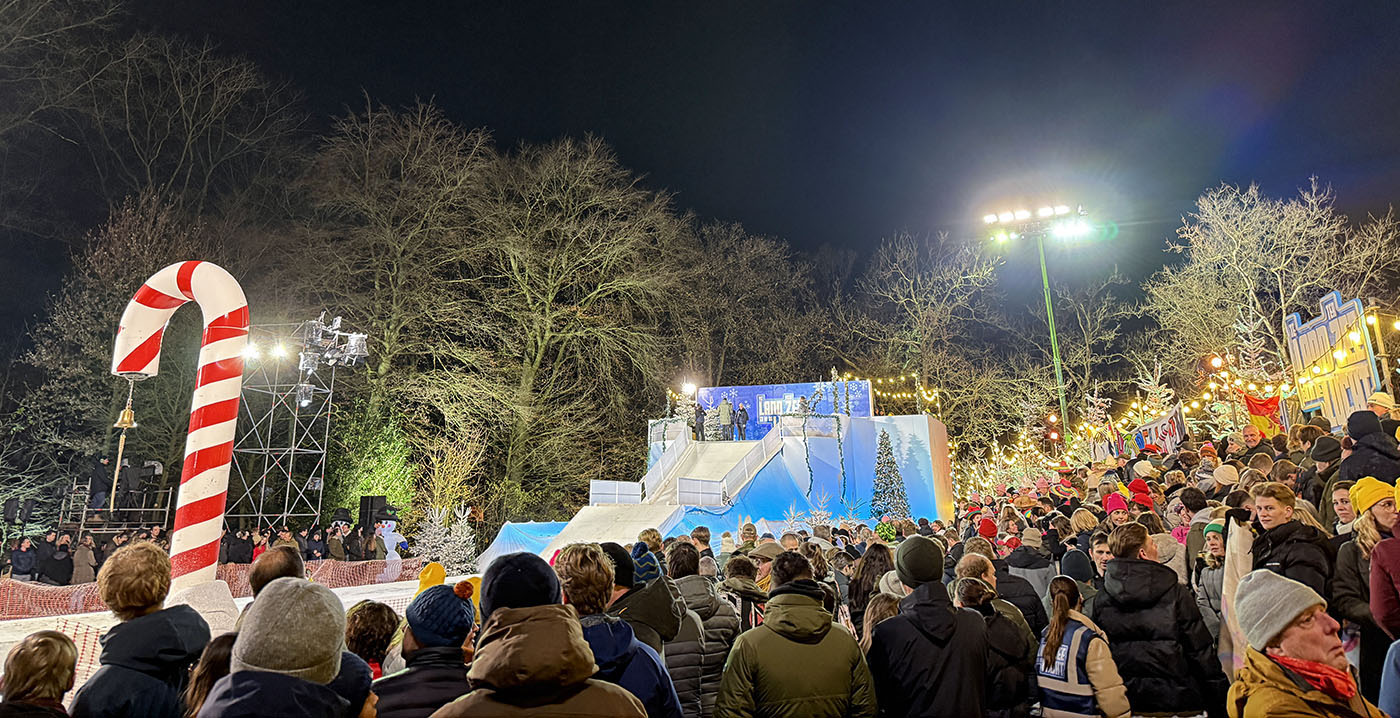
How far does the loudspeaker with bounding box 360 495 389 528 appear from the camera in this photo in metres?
19.1

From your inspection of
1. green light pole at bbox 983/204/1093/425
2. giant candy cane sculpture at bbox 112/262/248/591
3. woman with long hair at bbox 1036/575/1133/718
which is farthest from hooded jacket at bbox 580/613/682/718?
green light pole at bbox 983/204/1093/425

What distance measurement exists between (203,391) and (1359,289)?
92.4 ft

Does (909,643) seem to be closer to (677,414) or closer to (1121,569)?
(1121,569)

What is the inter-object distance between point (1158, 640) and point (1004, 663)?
0.74m

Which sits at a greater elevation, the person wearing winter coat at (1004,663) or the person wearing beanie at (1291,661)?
the person wearing beanie at (1291,661)

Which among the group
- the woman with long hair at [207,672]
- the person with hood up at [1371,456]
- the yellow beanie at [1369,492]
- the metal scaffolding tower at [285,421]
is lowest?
the woman with long hair at [207,672]

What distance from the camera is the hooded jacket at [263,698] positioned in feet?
5.76

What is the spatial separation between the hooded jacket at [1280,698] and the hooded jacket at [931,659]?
101cm

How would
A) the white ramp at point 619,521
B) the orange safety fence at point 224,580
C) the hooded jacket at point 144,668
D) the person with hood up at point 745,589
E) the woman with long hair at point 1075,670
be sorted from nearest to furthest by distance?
the hooded jacket at point 144,668 → the woman with long hair at point 1075,670 → the person with hood up at point 745,589 → the orange safety fence at point 224,580 → the white ramp at point 619,521

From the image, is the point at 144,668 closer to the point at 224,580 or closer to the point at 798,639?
the point at 798,639

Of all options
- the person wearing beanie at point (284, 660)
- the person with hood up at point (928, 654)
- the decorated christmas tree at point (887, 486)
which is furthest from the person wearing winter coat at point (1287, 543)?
the decorated christmas tree at point (887, 486)

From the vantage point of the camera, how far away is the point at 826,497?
23.5 metres

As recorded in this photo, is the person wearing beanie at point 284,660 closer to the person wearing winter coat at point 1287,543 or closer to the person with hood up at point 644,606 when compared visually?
the person with hood up at point 644,606

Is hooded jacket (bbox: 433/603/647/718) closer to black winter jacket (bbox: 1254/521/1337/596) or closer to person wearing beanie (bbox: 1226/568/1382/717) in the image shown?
person wearing beanie (bbox: 1226/568/1382/717)
